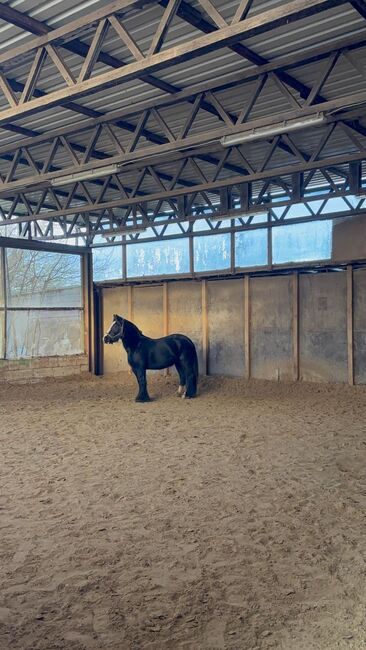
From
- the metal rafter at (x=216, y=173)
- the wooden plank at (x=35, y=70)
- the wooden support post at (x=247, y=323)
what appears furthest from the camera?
the wooden support post at (x=247, y=323)

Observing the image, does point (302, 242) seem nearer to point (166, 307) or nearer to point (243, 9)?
point (166, 307)

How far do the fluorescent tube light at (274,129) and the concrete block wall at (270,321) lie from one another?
15.0ft

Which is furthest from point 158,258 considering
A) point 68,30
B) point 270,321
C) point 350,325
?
point 68,30

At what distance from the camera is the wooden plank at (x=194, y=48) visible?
11.0 feet

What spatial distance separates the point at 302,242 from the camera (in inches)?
414

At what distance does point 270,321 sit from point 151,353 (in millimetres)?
2750

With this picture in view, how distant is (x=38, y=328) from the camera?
452 inches

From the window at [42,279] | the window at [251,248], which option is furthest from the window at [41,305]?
the window at [251,248]

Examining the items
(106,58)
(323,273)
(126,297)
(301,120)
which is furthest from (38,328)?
(301,120)

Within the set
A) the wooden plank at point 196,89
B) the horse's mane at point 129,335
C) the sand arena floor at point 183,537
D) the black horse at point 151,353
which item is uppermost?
the wooden plank at point 196,89

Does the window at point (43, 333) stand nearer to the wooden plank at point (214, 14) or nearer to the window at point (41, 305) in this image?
the window at point (41, 305)

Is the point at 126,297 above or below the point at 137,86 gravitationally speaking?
below

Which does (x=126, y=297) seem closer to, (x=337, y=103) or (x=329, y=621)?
(x=337, y=103)

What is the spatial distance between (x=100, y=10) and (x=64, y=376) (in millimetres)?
8860
